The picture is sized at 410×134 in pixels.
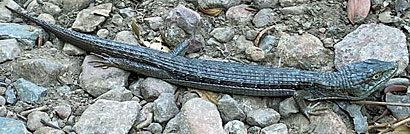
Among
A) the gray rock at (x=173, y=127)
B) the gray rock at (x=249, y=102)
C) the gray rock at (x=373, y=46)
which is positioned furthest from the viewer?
the gray rock at (x=373, y=46)

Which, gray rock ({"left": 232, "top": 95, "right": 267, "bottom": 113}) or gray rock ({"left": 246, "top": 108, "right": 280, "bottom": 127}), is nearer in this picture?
gray rock ({"left": 246, "top": 108, "right": 280, "bottom": 127})

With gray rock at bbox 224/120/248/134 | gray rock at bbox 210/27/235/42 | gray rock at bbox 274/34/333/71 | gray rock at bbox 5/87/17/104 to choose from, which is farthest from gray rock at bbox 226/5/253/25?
gray rock at bbox 5/87/17/104

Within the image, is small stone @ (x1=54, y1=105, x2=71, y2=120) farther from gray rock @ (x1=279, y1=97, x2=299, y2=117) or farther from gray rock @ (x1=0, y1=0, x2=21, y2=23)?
gray rock @ (x1=279, y1=97, x2=299, y2=117)

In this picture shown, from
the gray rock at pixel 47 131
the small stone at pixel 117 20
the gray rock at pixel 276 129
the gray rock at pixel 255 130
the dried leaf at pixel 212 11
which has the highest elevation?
the dried leaf at pixel 212 11

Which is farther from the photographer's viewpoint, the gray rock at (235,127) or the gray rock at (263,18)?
the gray rock at (263,18)

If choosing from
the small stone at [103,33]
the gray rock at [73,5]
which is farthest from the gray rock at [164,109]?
the gray rock at [73,5]

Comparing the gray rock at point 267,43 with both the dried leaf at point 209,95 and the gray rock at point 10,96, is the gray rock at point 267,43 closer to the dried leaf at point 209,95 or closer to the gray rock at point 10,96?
the dried leaf at point 209,95

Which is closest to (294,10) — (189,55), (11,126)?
(189,55)

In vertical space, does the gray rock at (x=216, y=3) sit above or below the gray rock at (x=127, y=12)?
above
